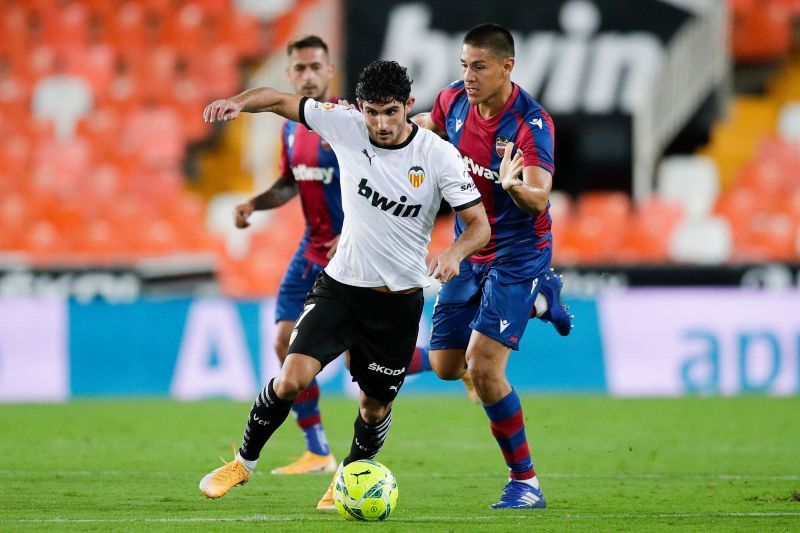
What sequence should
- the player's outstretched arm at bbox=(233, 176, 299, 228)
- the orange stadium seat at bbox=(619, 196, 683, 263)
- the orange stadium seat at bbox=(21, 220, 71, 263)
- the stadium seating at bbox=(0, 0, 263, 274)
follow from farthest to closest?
the stadium seating at bbox=(0, 0, 263, 274), the orange stadium seat at bbox=(21, 220, 71, 263), the orange stadium seat at bbox=(619, 196, 683, 263), the player's outstretched arm at bbox=(233, 176, 299, 228)

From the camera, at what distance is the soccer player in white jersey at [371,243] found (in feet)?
20.1

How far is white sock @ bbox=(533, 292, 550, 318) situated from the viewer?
7.09 meters

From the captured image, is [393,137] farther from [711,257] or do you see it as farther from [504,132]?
[711,257]

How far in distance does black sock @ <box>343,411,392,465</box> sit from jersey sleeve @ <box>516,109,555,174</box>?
1475 millimetres

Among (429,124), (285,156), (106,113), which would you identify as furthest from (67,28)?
(429,124)

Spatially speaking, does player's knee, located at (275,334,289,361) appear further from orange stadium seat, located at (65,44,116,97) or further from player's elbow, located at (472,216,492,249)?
orange stadium seat, located at (65,44,116,97)

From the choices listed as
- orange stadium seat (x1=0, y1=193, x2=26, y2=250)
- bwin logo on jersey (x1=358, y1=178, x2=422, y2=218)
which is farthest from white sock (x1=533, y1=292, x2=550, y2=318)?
orange stadium seat (x1=0, y1=193, x2=26, y2=250)

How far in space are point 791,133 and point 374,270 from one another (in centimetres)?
1388

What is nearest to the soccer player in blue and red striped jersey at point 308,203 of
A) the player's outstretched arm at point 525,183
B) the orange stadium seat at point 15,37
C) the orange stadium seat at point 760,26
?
the player's outstretched arm at point 525,183

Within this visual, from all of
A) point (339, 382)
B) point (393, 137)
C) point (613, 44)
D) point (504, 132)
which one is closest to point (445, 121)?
point (504, 132)

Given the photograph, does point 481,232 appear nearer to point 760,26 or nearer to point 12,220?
point 12,220

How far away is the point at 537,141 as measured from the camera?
6.57 m

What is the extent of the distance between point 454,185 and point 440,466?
2.97 m

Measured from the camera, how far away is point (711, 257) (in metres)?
16.6
